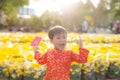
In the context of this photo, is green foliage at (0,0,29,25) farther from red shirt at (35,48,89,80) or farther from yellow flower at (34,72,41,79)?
red shirt at (35,48,89,80)

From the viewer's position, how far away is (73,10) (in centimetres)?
7350

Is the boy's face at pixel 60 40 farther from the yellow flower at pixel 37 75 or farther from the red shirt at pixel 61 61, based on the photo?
the yellow flower at pixel 37 75

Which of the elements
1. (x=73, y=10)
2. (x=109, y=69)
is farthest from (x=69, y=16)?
(x=109, y=69)

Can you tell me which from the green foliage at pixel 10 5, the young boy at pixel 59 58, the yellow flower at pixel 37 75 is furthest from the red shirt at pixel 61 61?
the green foliage at pixel 10 5

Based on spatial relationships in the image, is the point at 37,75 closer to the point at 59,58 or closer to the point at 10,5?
the point at 59,58

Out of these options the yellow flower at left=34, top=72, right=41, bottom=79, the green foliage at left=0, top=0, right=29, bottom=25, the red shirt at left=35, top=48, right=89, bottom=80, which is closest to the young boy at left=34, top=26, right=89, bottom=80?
the red shirt at left=35, top=48, right=89, bottom=80

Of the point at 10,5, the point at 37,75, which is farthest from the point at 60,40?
the point at 10,5

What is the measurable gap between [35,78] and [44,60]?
1.85 metres

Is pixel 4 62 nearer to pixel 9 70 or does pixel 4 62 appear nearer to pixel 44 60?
pixel 9 70

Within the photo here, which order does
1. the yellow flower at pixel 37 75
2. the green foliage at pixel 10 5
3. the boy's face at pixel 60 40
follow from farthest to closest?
the green foliage at pixel 10 5
the yellow flower at pixel 37 75
the boy's face at pixel 60 40

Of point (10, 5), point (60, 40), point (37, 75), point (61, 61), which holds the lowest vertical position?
point (37, 75)

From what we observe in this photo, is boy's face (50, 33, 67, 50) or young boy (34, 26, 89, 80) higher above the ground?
boy's face (50, 33, 67, 50)

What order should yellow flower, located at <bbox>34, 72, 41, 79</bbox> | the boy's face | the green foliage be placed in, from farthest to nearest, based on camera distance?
the green foliage, yellow flower, located at <bbox>34, 72, 41, 79</bbox>, the boy's face

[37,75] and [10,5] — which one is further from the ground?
[10,5]
